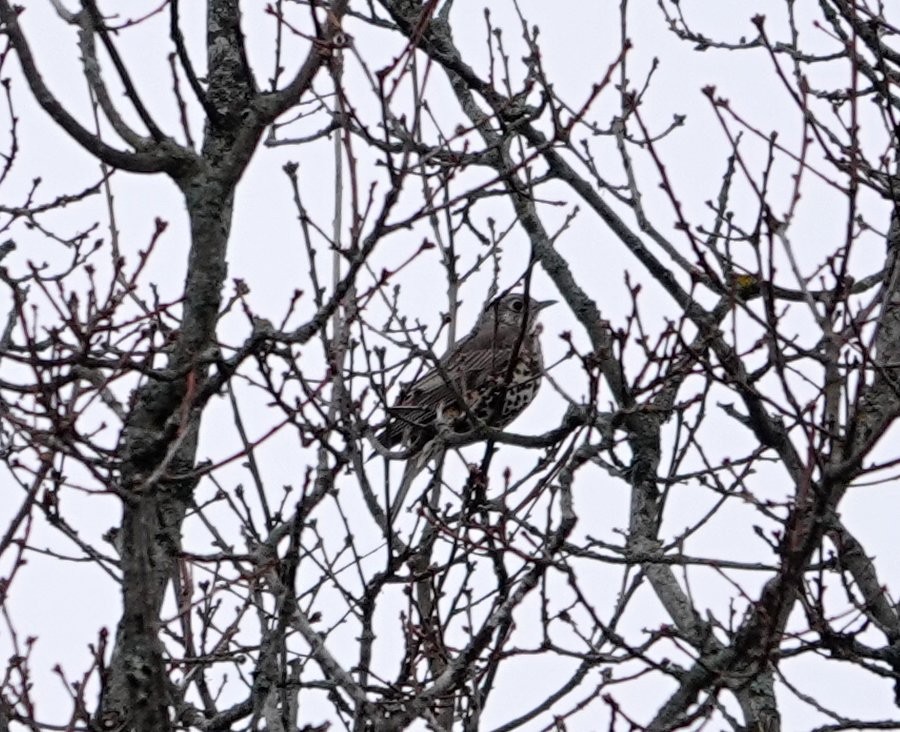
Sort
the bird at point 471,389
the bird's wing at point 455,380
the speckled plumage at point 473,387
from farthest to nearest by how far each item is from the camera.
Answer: the bird's wing at point 455,380
the speckled plumage at point 473,387
the bird at point 471,389

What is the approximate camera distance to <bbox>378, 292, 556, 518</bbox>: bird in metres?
7.79

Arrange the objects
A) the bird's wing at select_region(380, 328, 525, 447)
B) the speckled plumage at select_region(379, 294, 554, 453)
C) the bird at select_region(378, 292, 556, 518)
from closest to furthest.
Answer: the bird at select_region(378, 292, 556, 518), the speckled plumage at select_region(379, 294, 554, 453), the bird's wing at select_region(380, 328, 525, 447)

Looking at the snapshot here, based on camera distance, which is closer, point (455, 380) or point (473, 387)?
point (455, 380)

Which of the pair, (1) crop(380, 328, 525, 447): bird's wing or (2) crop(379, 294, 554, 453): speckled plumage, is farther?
(1) crop(380, 328, 525, 447): bird's wing

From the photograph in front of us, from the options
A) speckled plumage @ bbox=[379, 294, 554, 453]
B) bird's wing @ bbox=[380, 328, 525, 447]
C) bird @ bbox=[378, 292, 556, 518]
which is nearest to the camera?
bird @ bbox=[378, 292, 556, 518]

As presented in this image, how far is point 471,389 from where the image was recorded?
10.2 meters

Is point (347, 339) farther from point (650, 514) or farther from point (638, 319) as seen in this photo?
point (650, 514)

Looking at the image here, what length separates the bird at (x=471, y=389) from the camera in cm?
779

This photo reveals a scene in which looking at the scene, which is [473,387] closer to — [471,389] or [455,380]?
[471,389]

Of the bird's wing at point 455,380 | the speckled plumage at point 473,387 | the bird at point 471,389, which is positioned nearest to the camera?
the bird at point 471,389

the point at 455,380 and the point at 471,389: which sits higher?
the point at 471,389

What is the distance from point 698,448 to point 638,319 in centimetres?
86

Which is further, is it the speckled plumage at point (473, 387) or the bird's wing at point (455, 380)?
the bird's wing at point (455, 380)

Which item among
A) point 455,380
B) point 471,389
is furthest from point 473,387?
point 455,380
